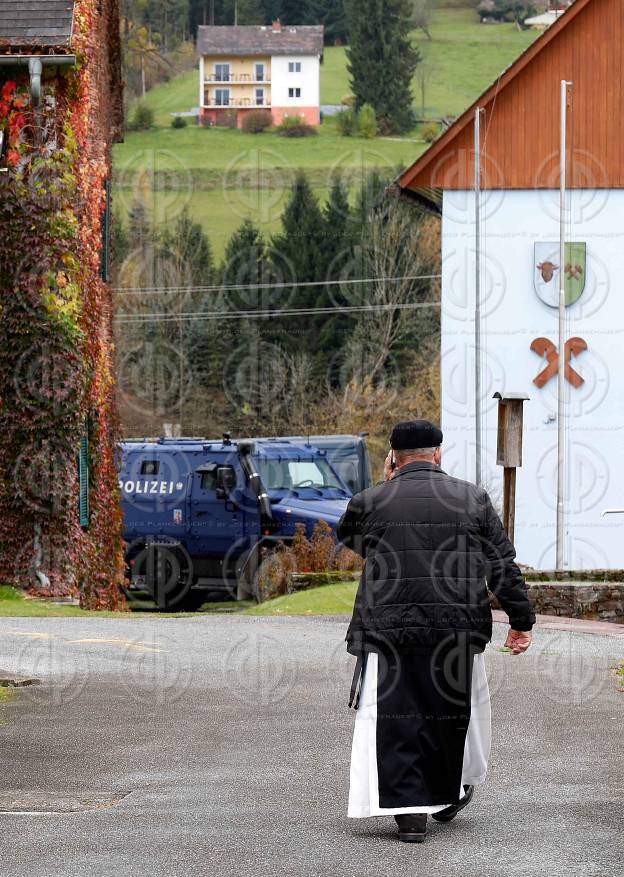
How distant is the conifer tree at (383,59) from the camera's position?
3479 inches

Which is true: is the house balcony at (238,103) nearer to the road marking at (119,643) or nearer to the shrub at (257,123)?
the shrub at (257,123)

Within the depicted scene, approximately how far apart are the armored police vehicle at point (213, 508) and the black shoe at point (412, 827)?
1784cm

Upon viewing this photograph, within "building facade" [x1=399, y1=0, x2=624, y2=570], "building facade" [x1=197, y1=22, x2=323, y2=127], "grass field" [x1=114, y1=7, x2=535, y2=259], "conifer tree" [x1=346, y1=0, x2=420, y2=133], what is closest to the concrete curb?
"building facade" [x1=399, y1=0, x2=624, y2=570]

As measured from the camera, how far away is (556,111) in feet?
99.0

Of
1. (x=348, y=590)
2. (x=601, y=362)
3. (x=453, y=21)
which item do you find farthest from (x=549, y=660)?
(x=453, y=21)

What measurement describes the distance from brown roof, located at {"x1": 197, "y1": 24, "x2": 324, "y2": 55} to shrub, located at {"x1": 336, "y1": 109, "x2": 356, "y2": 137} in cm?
937

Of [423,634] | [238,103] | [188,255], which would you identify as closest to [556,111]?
[423,634]

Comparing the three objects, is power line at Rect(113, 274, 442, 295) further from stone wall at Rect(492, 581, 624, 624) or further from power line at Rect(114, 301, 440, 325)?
stone wall at Rect(492, 581, 624, 624)

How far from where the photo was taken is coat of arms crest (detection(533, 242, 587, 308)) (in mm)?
30828

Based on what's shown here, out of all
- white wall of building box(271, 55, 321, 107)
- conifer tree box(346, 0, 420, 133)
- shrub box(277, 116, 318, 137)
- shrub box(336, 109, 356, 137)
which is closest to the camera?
conifer tree box(346, 0, 420, 133)

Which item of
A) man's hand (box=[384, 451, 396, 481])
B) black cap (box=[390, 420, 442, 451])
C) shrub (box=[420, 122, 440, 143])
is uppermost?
shrub (box=[420, 122, 440, 143])

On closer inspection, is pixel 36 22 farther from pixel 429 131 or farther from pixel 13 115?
pixel 429 131

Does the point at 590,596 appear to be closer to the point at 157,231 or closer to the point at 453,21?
the point at 157,231

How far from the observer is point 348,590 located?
20469mm
